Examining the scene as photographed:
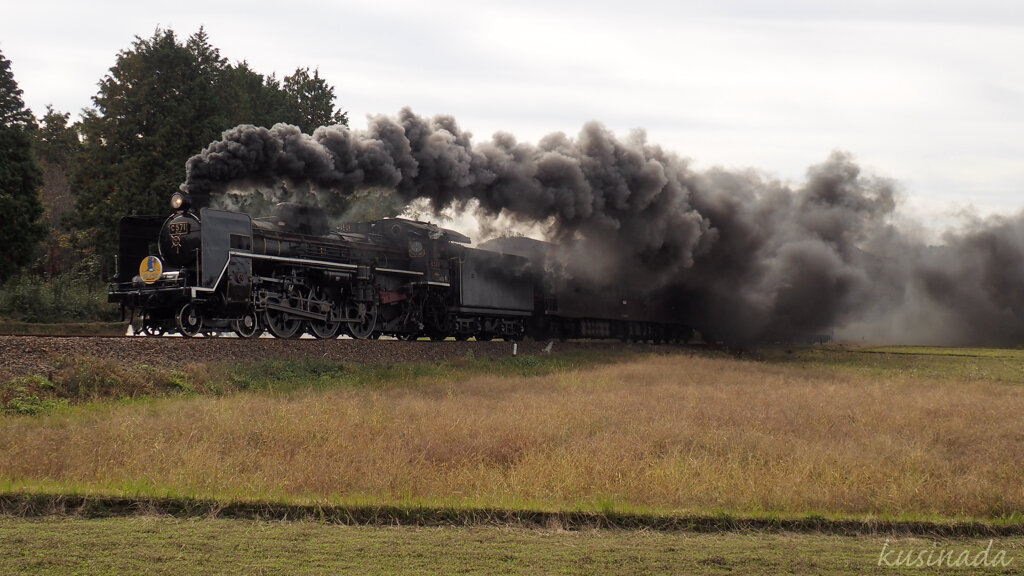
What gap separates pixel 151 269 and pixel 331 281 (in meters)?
5.00

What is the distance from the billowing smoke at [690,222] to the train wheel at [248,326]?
11.0 ft

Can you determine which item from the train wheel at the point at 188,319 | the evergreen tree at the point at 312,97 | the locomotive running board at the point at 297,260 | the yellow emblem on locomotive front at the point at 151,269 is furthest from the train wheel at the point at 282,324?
the evergreen tree at the point at 312,97

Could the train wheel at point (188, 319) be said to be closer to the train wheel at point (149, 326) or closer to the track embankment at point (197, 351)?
the train wheel at point (149, 326)

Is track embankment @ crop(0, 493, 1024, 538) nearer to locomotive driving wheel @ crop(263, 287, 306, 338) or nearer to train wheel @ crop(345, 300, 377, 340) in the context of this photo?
locomotive driving wheel @ crop(263, 287, 306, 338)

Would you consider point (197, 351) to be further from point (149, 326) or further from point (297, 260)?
point (297, 260)

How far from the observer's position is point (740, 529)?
671cm

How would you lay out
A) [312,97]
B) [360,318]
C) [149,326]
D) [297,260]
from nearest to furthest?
1. [149,326]
2. [297,260]
3. [360,318]
4. [312,97]

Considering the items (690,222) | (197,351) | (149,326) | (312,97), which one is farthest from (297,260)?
(312,97)

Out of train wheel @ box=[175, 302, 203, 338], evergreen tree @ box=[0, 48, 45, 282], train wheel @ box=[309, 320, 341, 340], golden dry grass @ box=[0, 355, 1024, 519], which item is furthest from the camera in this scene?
evergreen tree @ box=[0, 48, 45, 282]

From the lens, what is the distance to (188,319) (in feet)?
60.6

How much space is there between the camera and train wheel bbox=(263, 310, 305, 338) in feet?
66.9

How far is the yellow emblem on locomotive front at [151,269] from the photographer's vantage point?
18266mm

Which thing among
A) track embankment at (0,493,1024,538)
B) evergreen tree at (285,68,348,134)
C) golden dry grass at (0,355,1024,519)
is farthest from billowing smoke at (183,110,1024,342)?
evergreen tree at (285,68,348,134)

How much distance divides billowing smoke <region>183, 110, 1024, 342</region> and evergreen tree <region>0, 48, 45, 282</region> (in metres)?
17.3
